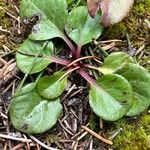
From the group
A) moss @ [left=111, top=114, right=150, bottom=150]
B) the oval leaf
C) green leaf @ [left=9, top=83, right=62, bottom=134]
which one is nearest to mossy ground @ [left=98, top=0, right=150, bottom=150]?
moss @ [left=111, top=114, right=150, bottom=150]

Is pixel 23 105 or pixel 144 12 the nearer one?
pixel 23 105

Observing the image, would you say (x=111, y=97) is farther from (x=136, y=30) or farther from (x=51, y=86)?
(x=136, y=30)

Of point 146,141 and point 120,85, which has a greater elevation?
point 120,85

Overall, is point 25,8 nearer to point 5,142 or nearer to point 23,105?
point 23,105

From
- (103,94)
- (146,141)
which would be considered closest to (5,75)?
(103,94)

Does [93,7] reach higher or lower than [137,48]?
higher

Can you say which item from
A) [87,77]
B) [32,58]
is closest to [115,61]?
[87,77]

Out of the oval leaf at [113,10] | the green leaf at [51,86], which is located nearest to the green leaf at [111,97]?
the green leaf at [51,86]
